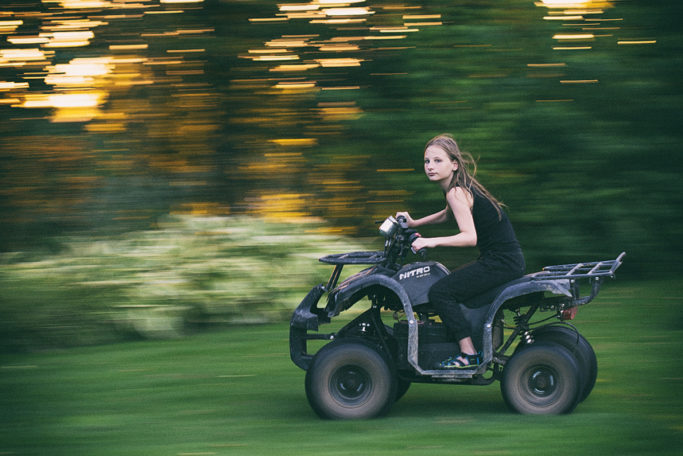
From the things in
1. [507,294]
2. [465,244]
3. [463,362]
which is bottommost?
[463,362]

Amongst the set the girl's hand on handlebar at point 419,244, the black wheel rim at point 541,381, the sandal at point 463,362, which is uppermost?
the girl's hand on handlebar at point 419,244

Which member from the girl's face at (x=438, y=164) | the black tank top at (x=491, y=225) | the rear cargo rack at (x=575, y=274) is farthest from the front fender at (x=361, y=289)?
the rear cargo rack at (x=575, y=274)

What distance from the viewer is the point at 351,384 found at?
19.9 feet

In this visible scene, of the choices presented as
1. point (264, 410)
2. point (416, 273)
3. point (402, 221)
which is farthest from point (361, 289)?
point (264, 410)

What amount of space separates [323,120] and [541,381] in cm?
636

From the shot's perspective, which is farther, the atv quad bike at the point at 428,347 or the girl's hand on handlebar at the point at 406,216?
the girl's hand on handlebar at the point at 406,216

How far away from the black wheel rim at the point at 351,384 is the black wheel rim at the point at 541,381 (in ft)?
3.35

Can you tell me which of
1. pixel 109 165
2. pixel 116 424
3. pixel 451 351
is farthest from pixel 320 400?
pixel 109 165

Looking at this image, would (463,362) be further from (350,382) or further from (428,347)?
(350,382)

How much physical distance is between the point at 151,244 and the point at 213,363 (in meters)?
2.54

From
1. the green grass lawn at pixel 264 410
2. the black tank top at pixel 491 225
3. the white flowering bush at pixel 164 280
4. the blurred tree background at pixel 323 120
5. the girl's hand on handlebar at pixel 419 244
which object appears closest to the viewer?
the green grass lawn at pixel 264 410

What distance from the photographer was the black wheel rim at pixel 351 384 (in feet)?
19.8

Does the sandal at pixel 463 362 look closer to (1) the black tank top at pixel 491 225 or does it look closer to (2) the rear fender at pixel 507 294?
(2) the rear fender at pixel 507 294

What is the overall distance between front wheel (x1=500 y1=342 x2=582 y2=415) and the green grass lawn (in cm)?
10
